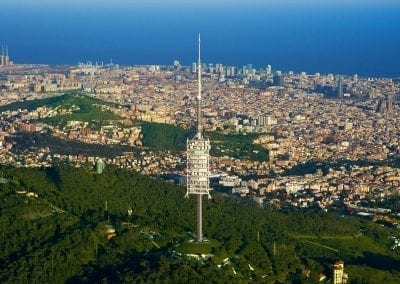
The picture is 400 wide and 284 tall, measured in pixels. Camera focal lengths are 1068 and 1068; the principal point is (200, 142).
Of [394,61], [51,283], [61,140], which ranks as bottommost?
[51,283]

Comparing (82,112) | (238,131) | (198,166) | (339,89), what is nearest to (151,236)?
(198,166)

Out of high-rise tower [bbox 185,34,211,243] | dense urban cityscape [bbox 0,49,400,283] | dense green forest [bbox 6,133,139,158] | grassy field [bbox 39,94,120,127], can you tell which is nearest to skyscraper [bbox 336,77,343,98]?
dense urban cityscape [bbox 0,49,400,283]

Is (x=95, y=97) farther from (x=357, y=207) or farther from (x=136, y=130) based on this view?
(x=357, y=207)

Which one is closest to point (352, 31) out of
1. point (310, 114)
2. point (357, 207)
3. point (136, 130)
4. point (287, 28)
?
point (287, 28)

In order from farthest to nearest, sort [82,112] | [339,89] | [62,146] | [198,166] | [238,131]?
[339,89] → [82,112] → [238,131] → [62,146] → [198,166]

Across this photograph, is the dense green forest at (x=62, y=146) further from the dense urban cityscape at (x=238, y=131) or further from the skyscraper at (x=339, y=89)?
the skyscraper at (x=339, y=89)

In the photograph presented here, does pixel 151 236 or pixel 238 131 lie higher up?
pixel 238 131

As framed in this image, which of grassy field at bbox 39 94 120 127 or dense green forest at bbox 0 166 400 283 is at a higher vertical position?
grassy field at bbox 39 94 120 127

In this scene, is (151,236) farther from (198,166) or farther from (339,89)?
(339,89)

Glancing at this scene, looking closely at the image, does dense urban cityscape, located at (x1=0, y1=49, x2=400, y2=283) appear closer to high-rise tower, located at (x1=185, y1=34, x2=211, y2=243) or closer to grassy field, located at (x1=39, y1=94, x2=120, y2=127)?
grassy field, located at (x1=39, y1=94, x2=120, y2=127)
